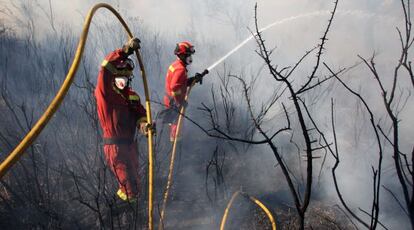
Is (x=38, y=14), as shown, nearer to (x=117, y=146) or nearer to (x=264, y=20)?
(x=117, y=146)

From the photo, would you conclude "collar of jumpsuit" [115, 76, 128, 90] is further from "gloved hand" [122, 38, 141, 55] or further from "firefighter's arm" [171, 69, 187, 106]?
"firefighter's arm" [171, 69, 187, 106]

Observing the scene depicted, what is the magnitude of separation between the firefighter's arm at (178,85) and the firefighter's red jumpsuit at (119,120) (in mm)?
1300

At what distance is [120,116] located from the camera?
12.0 feet

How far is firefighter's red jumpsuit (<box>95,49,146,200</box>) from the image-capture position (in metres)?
3.50

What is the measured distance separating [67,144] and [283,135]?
3661 mm

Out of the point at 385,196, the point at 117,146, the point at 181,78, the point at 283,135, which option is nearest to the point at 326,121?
the point at 283,135

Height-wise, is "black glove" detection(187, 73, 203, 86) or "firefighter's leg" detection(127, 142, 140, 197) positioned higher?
"black glove" detection(187, 73, 203, 86)

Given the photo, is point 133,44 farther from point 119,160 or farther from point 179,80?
point 179,80

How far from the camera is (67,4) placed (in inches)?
386

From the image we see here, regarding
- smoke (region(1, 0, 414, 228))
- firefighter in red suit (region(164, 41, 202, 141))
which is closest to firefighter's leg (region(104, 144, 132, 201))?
smoke (region(1, 0, 414, 228))

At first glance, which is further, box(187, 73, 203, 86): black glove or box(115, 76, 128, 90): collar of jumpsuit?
box(187, 73, 203, 86): black glove

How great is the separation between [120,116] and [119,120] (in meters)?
0.05

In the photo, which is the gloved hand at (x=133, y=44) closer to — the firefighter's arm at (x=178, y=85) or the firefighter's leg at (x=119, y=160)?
the firefighter's leg at (x=119, y=160)

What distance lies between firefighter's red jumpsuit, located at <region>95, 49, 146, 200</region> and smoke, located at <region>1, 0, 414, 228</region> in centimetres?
82
